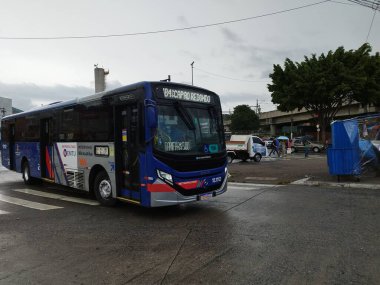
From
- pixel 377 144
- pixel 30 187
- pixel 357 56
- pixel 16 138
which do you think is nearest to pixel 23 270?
pixel 30 187

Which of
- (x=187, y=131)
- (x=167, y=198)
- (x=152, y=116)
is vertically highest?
(x=152, y=116)

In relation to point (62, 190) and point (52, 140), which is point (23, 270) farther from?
point (62, 190)

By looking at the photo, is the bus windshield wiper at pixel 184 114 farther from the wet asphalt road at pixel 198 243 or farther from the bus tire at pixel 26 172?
the bus tire at pixel 26 172

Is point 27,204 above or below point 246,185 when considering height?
above

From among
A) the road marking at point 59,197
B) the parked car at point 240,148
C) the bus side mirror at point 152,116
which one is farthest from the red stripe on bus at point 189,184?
the parked car at point 240,148

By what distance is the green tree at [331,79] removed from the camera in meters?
35.8

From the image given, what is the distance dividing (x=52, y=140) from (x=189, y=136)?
5.49 m

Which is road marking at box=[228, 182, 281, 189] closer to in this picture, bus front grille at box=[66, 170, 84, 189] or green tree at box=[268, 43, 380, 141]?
bus front grille at box=[66, 170, 84, 189]

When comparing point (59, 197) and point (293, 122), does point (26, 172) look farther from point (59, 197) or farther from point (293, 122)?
point (293, 122)

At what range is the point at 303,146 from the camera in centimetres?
4044

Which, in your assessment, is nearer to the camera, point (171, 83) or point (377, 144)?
point (171, 83)

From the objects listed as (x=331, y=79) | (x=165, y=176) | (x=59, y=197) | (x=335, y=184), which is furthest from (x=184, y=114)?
(x=331, y=79)

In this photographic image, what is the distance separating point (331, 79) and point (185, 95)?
32.2m

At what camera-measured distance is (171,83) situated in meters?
7.97
